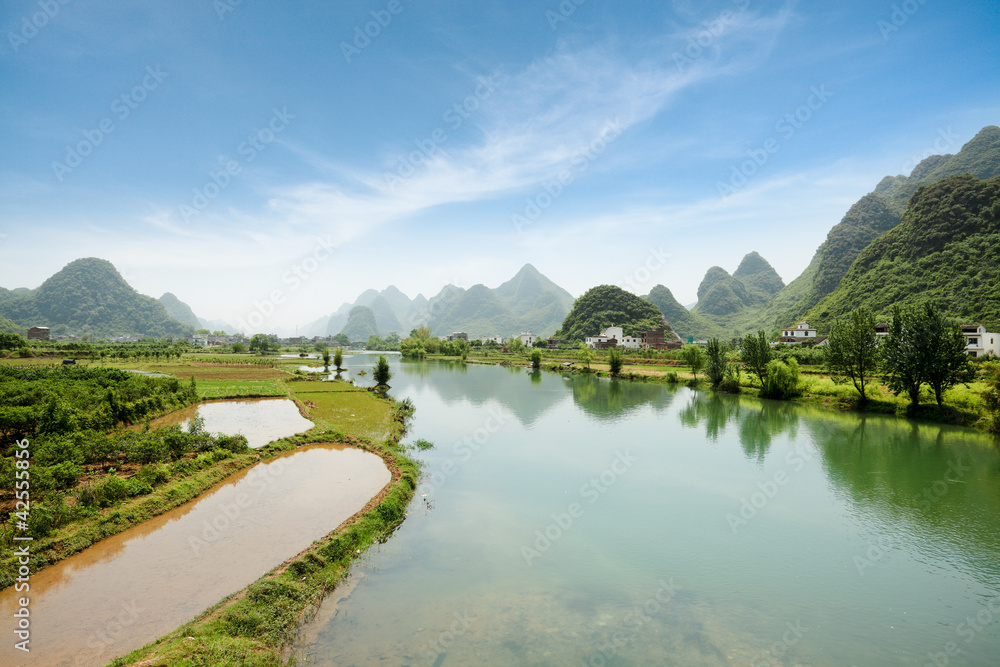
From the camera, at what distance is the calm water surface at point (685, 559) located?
8.31m

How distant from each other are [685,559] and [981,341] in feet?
214

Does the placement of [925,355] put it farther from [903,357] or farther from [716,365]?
[716,365]

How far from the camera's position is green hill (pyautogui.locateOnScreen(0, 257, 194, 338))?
540ft

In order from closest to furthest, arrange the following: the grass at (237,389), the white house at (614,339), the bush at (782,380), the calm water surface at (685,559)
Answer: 1. the calm water surface at (685,559)
2. the grass at (237,389)
3. the bush at (782,380)
4. the white house at (614,339)

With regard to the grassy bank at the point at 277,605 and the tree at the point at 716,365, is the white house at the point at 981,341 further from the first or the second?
the grassy bank at the point at 277,605

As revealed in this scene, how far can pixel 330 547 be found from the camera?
10.9 meters

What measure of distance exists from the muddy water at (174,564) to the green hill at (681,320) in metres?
156

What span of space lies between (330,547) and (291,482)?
663 cm

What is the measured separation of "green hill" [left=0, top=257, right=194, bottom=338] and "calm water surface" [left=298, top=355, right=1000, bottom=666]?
221913 millimetres

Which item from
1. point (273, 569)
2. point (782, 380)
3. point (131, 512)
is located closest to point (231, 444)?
point (131, 512)

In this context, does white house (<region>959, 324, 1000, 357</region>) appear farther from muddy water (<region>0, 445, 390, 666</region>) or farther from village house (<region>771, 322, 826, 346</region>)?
muddy water (<region>0, 445, 390, 666</region>)

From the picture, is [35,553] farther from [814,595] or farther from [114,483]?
[814,595]

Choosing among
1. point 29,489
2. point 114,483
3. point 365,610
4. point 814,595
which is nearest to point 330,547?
point 365,610

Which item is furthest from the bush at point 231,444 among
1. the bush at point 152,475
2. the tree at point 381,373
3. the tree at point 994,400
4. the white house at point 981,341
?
the white house at point 981,341
